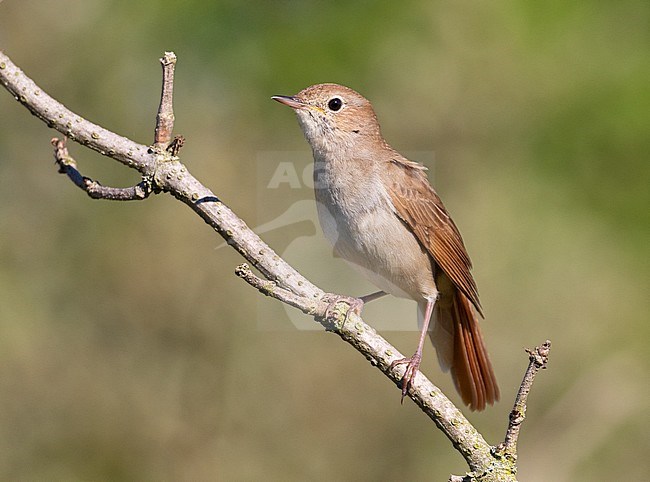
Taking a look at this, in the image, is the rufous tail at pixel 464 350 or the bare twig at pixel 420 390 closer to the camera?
the bare twig at pixel 420 390

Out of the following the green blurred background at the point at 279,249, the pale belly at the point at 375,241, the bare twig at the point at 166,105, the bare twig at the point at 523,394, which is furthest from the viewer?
the green blurred background at the point at 279,249

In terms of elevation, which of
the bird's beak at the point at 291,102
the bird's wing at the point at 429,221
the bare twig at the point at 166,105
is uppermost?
the bird's beak at the point at 291,102

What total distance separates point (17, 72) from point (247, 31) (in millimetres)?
3088

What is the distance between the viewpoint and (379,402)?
647 centimetres

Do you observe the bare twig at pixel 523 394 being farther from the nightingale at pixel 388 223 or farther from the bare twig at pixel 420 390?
the nightingale at pixel 388 223

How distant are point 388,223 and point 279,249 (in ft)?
Answer: 5.80

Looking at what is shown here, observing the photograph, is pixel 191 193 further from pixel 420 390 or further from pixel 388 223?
pixel 388 223

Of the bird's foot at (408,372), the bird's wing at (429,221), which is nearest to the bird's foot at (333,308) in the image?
the bird's foot at (408,372)

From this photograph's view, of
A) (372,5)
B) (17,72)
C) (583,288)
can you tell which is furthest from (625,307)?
(17,72)

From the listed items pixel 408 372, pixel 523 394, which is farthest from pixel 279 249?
pixel 523 394

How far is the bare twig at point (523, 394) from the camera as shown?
2.96m

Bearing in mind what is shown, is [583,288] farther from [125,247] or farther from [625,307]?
[125,247]

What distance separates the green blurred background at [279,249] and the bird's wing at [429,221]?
1.25 metres

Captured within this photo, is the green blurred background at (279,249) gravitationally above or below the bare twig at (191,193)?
above
